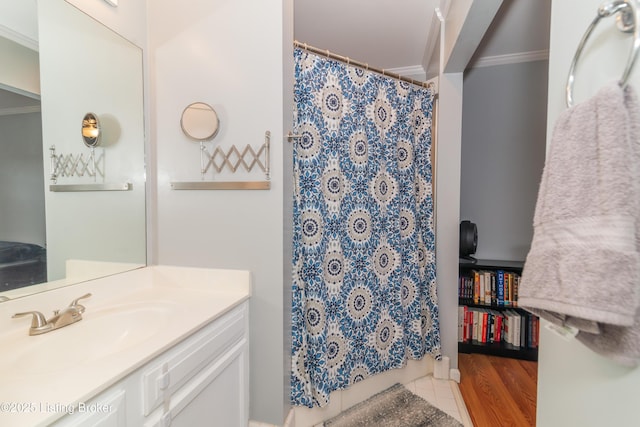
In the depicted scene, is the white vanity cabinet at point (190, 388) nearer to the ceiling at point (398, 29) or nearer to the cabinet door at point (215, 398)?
the cabinet door at point (215, 398)

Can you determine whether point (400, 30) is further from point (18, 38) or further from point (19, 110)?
point (19, 110)

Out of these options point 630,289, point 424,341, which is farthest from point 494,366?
point 630,289

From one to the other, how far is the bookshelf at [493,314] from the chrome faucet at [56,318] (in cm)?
249

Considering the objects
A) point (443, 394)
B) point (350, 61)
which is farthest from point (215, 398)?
point (350, 61)

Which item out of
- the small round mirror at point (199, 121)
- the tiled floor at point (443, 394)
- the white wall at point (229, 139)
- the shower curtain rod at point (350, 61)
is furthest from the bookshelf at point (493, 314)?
the small round mirror at point (199, 121)

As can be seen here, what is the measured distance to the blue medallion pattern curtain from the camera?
151 centimetres

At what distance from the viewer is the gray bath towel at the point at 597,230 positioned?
0.40 metres

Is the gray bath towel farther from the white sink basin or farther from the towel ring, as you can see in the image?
the white sink basin

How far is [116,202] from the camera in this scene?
133 centimetres

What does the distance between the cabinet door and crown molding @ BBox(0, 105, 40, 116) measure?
3.52ft

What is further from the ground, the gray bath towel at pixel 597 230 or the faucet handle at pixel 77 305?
the gray bath towel at pixel 597 230

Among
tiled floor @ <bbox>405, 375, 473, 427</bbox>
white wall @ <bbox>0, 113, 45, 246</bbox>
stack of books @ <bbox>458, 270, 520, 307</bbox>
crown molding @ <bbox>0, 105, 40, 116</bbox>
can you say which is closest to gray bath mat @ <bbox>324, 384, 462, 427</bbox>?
tiled floor @ <bbox>405, 375, 473, 427</bbox>

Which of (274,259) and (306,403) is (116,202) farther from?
(306,403)

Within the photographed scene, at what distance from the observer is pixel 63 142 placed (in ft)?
3.68
